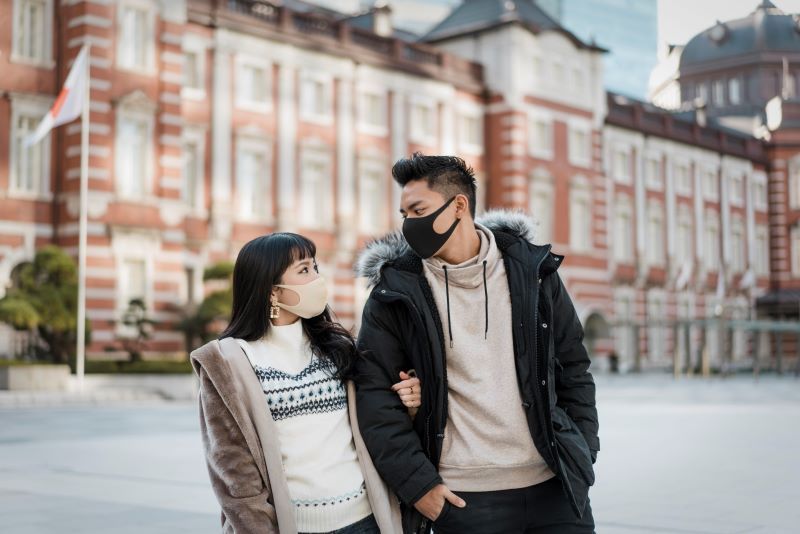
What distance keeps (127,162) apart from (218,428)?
24895 mm

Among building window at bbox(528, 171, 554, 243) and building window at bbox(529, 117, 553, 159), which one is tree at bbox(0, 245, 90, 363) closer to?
building window at bbox(528, 171, 554, 243)

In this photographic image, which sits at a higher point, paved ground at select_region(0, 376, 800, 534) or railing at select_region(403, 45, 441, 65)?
railing at select_region(403, 45, 441, 65)

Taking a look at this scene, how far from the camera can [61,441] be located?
1305 centimetres

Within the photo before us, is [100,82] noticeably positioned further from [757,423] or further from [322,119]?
[757,423]

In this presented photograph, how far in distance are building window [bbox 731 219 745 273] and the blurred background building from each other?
4.7 inches

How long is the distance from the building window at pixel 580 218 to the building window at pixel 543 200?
Answer: 121 cm

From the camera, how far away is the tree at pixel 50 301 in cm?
2188

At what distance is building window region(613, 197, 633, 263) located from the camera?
4500 cm

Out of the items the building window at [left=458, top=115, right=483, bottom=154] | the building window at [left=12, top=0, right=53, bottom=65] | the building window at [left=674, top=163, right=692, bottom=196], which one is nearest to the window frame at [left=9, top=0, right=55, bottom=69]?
the building window at [left=12, top=0, right=53, bottom=65]

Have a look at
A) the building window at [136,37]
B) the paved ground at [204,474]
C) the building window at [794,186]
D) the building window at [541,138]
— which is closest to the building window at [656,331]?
the building window at [541,138]

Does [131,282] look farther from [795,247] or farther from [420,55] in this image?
[795,247]

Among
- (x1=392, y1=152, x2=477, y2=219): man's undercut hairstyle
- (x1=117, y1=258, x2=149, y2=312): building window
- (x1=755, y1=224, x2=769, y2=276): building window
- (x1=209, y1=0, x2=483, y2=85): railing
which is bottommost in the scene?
(x1=392, y1=152, x2=477, y2=219): man's undercut hairstyle

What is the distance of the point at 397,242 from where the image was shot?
3.67m

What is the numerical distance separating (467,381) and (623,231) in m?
43.0
